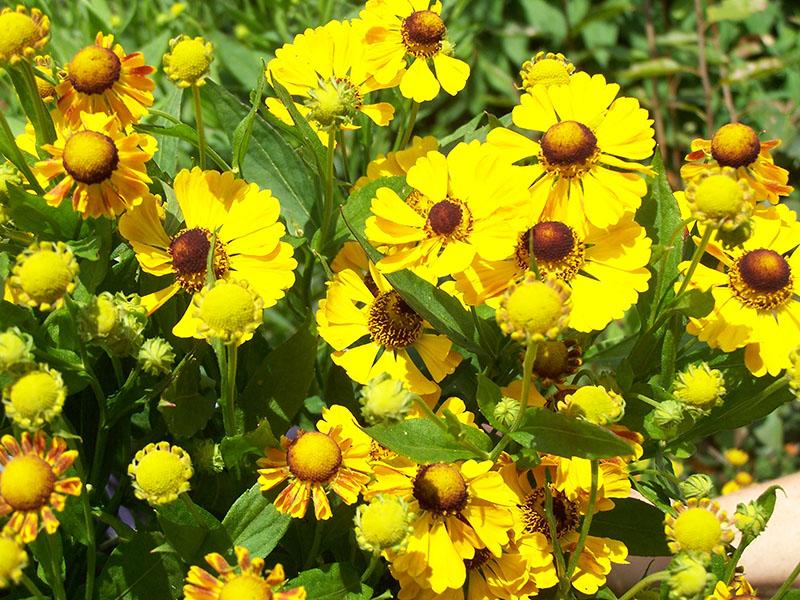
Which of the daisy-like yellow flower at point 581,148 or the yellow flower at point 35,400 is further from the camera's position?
the daisy-like yellow flower at point 581,148

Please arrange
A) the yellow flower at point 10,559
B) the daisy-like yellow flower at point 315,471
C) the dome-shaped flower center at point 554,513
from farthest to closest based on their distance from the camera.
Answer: the dome-shaped flower center at point 554,513 → the daisy-like yellow flower at point 315,471 → the yellow flower at point 10,559

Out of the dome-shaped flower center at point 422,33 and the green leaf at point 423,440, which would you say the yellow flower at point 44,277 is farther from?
the dome-shaped flower center at point 422,33

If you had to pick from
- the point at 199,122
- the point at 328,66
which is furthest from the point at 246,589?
the point at 328,66

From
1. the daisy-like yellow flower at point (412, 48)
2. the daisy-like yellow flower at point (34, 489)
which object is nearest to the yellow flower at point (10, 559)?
the daisy-like yellow flower at point (34, 489)

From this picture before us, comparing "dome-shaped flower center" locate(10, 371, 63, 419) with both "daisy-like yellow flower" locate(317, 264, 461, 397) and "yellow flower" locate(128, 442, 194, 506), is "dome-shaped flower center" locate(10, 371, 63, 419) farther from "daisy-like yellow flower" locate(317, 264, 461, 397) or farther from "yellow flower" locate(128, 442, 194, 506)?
"daisy-like yellow flower" locate(317, 264, 461, 397)

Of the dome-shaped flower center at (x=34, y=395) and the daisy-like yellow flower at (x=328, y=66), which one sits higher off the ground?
the daisy-like yellow flower at (x=328, y=66)

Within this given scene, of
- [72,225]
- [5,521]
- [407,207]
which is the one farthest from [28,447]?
[407,207]

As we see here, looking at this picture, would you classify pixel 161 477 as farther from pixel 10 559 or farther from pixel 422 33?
pixel 422 33

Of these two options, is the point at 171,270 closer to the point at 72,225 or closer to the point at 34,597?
the point at 72,225
